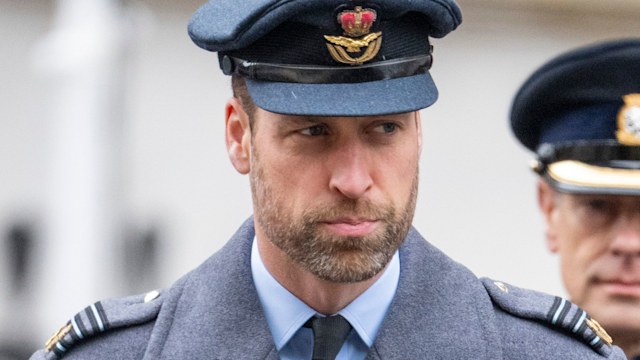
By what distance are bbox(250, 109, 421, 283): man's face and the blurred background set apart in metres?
3.48

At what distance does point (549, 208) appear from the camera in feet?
19.1

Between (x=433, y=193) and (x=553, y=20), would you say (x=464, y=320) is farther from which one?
(x=553, y=20)

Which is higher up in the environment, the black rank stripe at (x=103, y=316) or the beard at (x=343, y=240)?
the beard at (x=343, y=240)

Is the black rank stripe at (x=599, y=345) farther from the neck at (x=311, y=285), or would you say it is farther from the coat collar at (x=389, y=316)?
the neck at (x=311, y=285)

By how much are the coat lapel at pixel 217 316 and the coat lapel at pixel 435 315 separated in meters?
0.30

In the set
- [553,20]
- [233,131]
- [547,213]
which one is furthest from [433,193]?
[233,131]

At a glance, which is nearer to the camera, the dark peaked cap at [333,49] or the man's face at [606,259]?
the dark peaked cap at [333,49]

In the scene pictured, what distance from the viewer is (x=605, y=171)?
18.3 ft

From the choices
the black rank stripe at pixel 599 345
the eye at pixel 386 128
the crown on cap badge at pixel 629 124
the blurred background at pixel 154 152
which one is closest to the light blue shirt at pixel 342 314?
the eye at pixel 386 128

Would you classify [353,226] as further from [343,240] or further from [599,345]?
[599,345]

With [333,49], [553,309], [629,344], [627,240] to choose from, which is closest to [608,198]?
[627,240]

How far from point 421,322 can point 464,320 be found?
104mm

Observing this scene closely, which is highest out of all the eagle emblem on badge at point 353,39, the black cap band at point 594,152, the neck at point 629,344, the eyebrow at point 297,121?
the eagle emblem on badge at point 353,39

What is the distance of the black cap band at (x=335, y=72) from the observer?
4.30m
